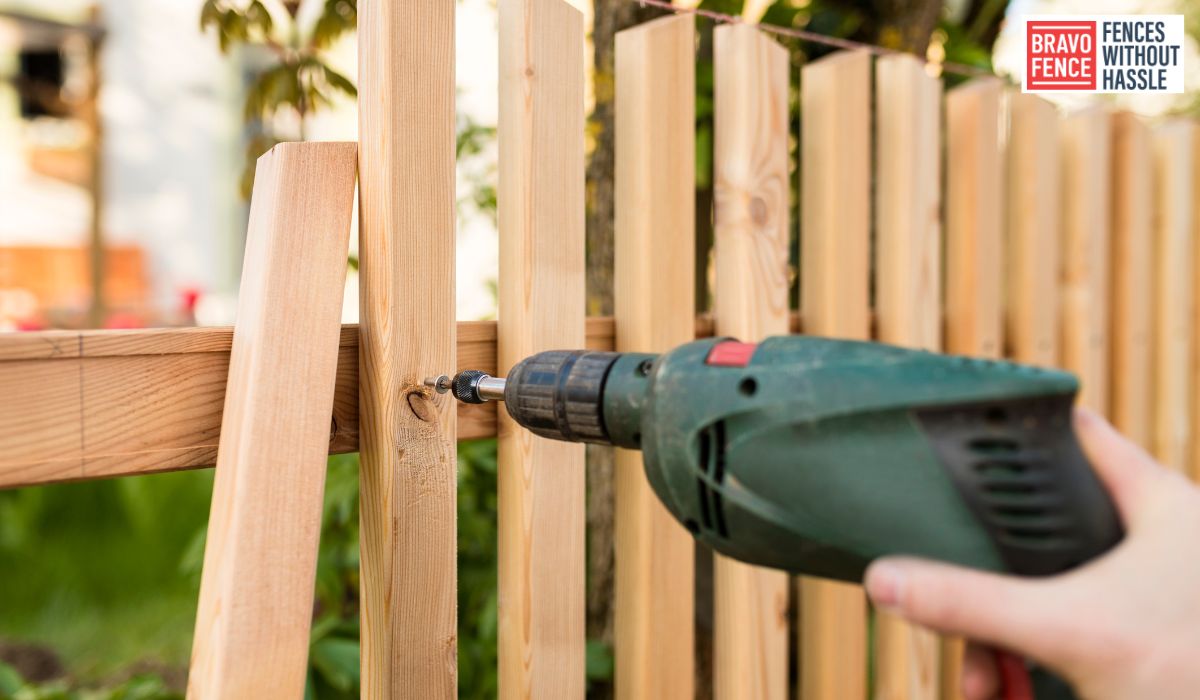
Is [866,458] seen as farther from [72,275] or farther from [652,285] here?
[72,275]

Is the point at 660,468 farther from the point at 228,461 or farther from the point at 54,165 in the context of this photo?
the point at 54,165

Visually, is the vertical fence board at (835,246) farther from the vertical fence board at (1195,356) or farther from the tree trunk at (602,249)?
the vertical fence board at (1195,356)

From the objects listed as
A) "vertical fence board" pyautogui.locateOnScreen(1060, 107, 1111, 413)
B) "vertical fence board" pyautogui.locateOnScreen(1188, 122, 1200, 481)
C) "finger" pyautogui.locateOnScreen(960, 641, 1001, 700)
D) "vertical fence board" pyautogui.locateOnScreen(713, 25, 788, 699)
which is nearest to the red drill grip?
"finger" pyautogui.locateOnScreen(960, 641, 1001, 700)

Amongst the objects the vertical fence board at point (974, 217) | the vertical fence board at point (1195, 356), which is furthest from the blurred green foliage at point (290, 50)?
the vertical fence board at point (1195, 356)

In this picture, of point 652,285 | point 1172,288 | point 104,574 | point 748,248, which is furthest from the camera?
point 104,574

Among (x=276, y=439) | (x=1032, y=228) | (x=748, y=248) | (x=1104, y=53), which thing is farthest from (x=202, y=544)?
(x=1104, y=53)

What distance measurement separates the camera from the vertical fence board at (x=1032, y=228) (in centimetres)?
205

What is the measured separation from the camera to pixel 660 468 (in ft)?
2.65

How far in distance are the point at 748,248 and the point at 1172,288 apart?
172cm

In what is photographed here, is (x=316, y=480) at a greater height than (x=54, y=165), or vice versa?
(x=54, y=165)

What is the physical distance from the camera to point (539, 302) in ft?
3.86

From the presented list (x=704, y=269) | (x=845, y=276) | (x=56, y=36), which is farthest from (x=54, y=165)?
(x=845, y=276)

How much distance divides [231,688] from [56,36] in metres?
5.32

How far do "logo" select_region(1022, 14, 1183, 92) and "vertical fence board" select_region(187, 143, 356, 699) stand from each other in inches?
57.5
